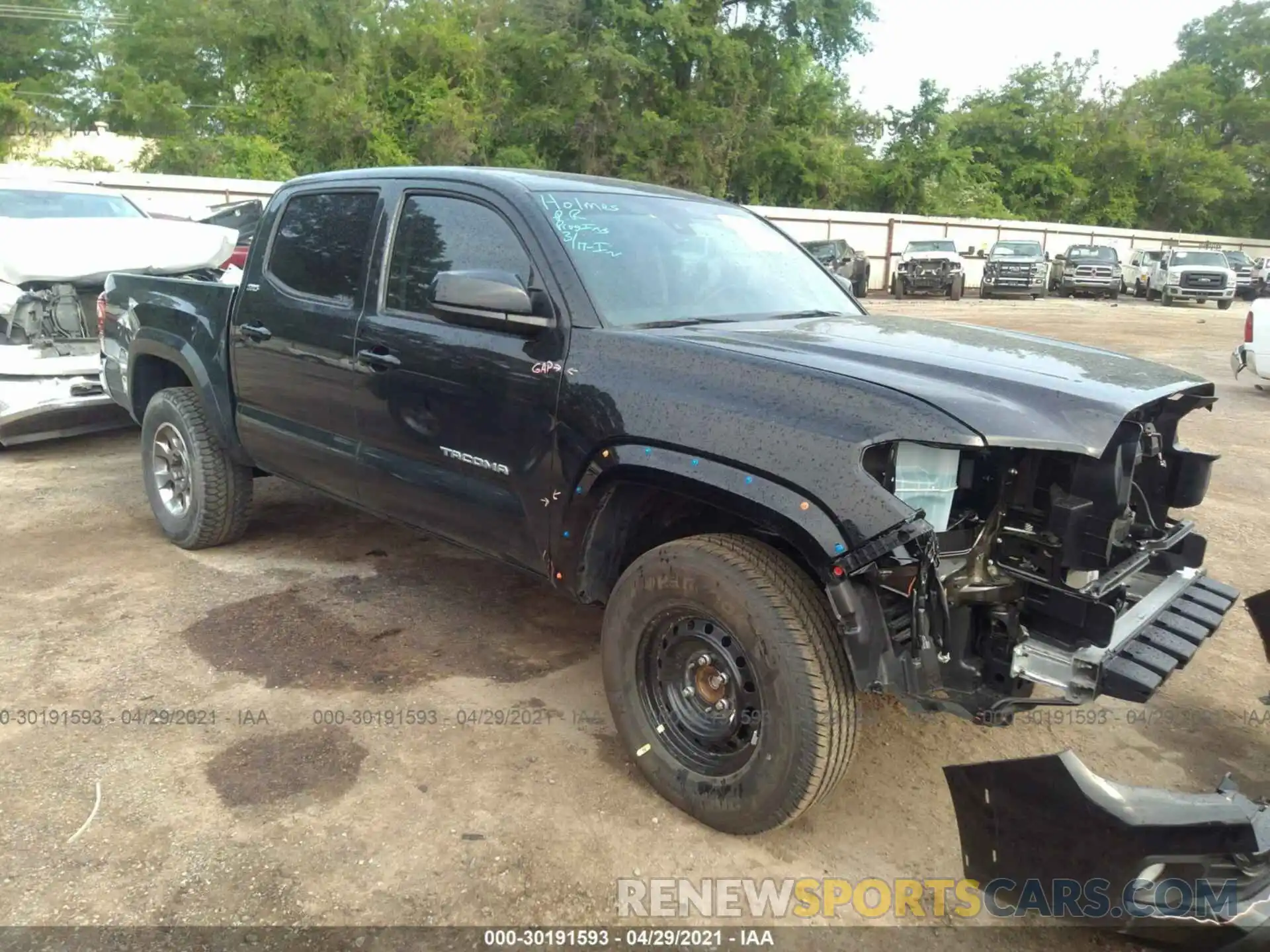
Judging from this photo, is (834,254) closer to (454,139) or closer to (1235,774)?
(454,139)

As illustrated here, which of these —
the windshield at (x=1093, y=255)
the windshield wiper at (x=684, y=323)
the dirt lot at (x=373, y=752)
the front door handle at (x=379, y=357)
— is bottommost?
the dirt lot at (x=373, y=752)

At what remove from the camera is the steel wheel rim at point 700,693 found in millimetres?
2715

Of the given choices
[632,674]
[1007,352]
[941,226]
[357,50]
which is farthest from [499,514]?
[941,226]

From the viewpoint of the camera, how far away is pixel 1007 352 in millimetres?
3016

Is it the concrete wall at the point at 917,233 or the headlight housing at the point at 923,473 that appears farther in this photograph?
the concrete wall at the point at 917,233

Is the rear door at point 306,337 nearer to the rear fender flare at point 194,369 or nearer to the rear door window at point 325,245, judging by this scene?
the rear door window at point 325,245

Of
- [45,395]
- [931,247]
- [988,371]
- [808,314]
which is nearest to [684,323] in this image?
[808,314]

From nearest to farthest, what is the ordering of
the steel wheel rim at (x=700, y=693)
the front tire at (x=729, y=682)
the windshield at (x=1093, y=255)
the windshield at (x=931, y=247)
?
the front tire at (x=729, y=682)
the steel wheel rim at (x=700, y=693)
the windshield at (x=931, y=247)
the windshield at (x=1093, y=255)

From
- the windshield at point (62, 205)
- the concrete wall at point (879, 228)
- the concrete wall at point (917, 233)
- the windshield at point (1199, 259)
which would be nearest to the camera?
the windshield at point (62, 205)

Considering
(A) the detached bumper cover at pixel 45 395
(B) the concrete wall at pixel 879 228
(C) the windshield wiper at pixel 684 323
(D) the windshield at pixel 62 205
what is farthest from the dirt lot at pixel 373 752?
(B) the concrete wall at pixel 879 228

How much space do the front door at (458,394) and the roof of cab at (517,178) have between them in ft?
0.27

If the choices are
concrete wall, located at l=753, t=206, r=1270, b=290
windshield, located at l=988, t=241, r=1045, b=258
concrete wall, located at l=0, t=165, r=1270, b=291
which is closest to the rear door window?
concrete wall, located at l=0, t=165, r=1270, b=291

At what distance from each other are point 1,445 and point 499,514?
5911 mm

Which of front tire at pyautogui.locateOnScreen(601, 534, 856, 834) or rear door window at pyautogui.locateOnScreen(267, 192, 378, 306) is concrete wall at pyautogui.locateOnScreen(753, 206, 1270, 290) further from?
front tire at pyautogui.locateOnScreen(601, 534, 856, 834)
